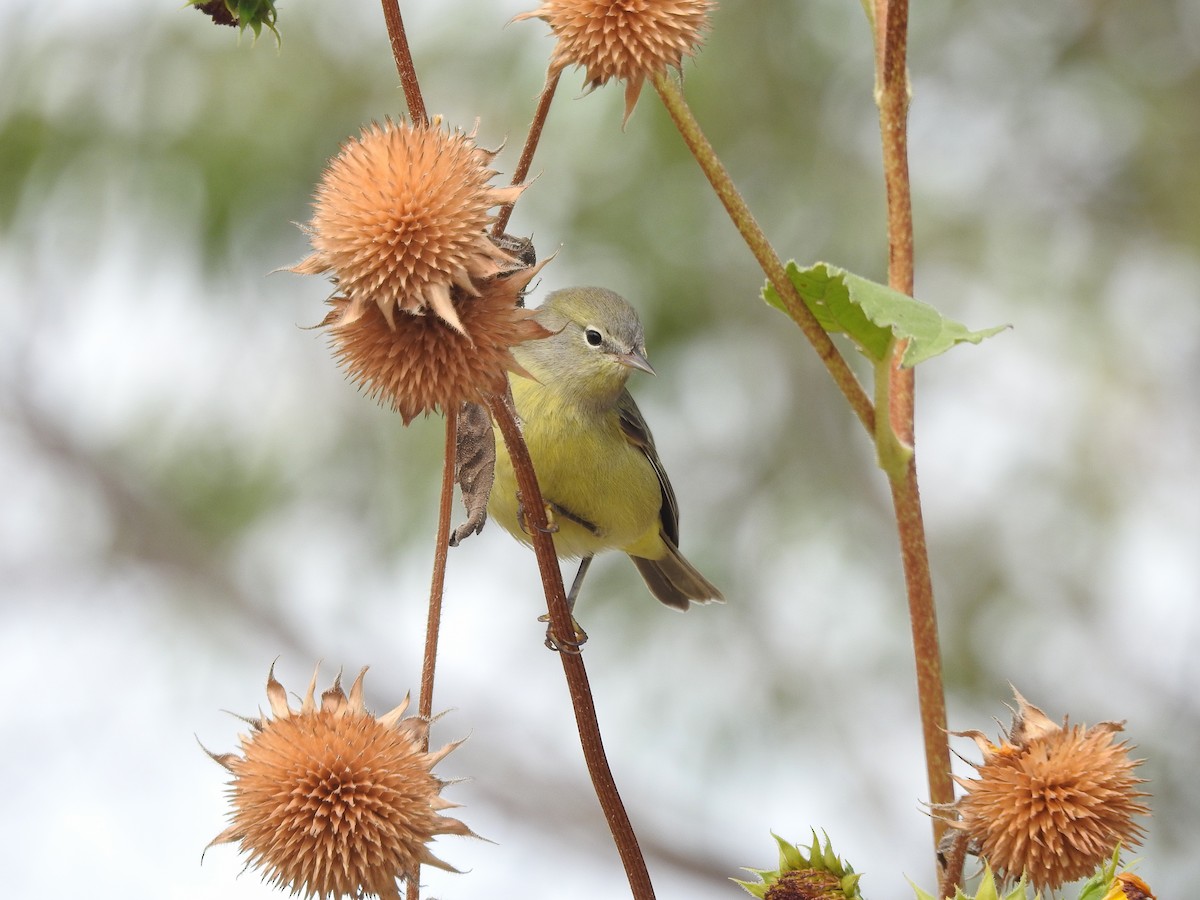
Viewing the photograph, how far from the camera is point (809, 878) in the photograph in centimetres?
172

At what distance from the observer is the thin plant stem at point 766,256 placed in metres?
1.61

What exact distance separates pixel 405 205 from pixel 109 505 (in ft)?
29.7

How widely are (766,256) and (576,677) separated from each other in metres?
0.55

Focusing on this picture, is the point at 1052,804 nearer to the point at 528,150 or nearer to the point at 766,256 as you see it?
the point at 766,256

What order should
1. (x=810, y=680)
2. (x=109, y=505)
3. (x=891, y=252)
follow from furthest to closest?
(x=109, y=505) → (x=810, y=680) → (x=891, y=252)

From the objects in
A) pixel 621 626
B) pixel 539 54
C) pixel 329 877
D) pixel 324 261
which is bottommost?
pixel 329 877

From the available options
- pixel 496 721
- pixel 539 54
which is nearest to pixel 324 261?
pixel 539 54

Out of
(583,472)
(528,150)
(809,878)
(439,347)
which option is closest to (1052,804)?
(809,878)

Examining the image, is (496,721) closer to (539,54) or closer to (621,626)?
(621,626)

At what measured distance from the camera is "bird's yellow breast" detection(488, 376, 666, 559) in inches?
184

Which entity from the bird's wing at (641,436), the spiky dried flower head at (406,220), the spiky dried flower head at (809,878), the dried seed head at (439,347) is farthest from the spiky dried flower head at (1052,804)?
the bird's wing at (641,436)

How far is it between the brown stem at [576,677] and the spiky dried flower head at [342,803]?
0.52 feet

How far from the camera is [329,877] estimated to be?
1519 mm

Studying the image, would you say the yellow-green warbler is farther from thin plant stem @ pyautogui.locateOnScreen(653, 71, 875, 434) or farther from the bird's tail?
thin plant stem @ pyautogui.locateOnScreen(653, 71, 875, 434)
